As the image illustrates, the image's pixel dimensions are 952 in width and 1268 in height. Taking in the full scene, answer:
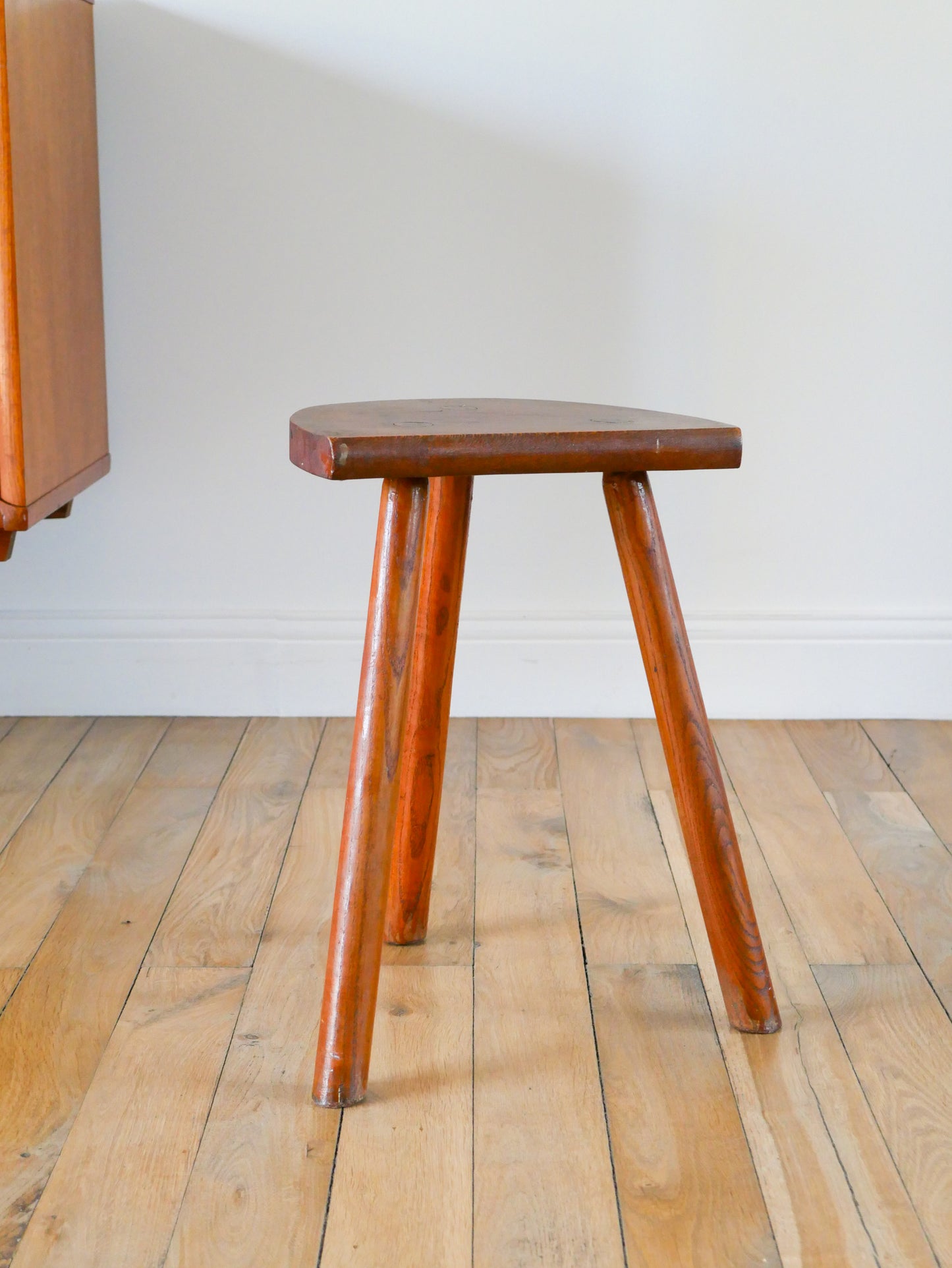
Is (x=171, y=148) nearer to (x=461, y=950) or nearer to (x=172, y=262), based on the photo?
(x=172, y=262)

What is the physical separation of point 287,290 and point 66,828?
2.23ft

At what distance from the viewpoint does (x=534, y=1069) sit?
897 mm

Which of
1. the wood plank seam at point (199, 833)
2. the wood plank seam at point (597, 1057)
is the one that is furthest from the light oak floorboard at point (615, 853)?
the wood plank seam at point (199, 833)

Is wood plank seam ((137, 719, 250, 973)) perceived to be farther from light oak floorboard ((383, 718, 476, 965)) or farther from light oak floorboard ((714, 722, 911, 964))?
light oak floorboard ((714, 722, 911, 964))

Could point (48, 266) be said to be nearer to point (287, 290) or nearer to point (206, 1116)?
point (287, 290)

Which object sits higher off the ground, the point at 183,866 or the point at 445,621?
the point at 445,621

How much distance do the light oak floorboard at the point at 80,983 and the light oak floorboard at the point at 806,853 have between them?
0.57 meters

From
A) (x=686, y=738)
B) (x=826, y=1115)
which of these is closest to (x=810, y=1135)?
(x=826, y=1115)

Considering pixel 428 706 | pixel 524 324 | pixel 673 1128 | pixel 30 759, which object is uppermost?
pixel 524 324

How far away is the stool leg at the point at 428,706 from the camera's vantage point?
988 mm

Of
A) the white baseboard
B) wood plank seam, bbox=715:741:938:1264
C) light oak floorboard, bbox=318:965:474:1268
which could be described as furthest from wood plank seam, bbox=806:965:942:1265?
the white baseboard

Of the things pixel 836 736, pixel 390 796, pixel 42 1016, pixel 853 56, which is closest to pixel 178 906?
pixel 42 1016

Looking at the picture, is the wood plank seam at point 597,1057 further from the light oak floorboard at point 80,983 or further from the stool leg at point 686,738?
the light oak floorboard at point 80,983

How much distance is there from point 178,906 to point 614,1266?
55 centimetres
